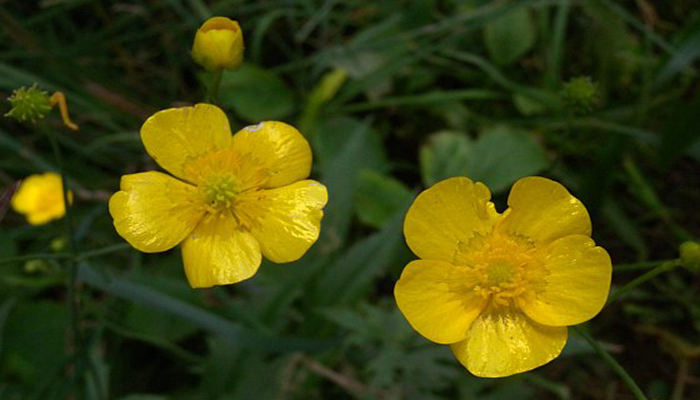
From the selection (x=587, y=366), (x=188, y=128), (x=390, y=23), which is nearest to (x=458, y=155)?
(x=390, y=23)

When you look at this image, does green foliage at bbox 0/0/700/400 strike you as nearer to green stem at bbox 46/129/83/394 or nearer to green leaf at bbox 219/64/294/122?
green leaf at bbox 219/64/294/122

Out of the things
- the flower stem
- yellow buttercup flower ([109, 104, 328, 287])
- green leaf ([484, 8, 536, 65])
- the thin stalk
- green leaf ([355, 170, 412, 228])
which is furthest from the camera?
green leaf ([484, 8, 536, 65])

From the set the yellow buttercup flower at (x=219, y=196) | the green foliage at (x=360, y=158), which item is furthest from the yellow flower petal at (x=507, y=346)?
the green foliage at (x=360, y=158)

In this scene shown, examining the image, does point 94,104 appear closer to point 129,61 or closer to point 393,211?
point 129,61

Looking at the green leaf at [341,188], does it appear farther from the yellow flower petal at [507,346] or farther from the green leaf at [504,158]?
the yellow flower petal at [507,346]

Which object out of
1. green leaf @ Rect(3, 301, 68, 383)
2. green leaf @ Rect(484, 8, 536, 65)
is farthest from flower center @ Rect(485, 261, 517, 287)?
green leaf @ Rect(3, 301, 68, 383)

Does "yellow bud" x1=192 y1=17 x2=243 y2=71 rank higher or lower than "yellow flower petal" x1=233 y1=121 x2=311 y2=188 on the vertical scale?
higher

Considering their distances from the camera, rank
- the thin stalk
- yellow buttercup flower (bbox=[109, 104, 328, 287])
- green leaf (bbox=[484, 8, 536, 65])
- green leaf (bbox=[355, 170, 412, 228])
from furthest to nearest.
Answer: green leaf (bbox=[484, 8, 536, 65])
the thin stalk
green leaf (bbox=[355, 170, 412, 228])
yellow buttercup flower (bbox=[109, 104, 328, 287])
